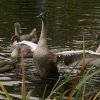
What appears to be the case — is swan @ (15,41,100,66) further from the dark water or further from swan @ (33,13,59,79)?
the dark water

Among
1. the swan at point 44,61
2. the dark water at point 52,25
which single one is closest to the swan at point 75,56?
the swan at point 44,61

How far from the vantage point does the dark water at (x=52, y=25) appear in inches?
515

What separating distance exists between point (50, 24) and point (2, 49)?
20.7ft

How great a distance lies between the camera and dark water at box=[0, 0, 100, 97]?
13.1m

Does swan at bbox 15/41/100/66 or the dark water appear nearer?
the dark water

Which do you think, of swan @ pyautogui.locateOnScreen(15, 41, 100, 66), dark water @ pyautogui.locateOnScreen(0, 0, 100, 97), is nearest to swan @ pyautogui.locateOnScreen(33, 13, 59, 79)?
swan @ pyautogui.locateOnScreen(15, 41, 100, 66)

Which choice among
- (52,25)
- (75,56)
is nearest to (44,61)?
(75,56)

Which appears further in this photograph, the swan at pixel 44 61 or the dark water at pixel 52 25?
the swan at pixel 44 61

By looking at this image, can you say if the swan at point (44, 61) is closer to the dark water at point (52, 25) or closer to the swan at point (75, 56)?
the swan at point (75, 56)

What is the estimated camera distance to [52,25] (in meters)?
21.9

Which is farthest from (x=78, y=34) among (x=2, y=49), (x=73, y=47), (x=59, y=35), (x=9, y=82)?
(x=9, y=82)

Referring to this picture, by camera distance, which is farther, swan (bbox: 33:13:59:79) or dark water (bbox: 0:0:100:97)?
swan (bbox: 33:13:59:79)

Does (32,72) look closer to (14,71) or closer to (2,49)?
(14,71)

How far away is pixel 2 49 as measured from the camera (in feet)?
53.7
